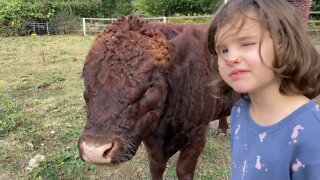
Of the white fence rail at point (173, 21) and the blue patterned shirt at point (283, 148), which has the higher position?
the blue patterned shirt at point (283, 148)

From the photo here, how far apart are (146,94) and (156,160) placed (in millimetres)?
910

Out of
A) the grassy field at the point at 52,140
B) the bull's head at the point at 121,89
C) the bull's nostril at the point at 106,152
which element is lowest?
the grassy field at the point at 52,140

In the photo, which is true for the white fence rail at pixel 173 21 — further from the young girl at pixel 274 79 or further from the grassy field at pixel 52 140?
the young girl at pixel 274 79

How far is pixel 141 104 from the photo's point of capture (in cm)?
253

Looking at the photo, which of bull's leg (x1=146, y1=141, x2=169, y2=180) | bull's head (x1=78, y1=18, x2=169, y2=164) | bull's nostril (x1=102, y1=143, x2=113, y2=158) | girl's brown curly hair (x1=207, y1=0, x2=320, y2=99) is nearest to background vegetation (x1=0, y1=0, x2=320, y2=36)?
bull's leg (x1=146, y1=141, x2=169, y2=180)

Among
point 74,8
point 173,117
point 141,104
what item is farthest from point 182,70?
point 74,8

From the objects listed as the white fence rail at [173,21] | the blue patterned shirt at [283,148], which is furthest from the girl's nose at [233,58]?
the white fence rail at [173,21]

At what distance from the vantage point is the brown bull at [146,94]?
2.35 metres

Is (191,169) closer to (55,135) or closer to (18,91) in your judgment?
(55,135)

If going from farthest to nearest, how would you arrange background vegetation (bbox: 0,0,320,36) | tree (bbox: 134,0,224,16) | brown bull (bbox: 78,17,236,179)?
tree (bbox: 134,0,224,16) < background vegetation (bbox: 0,0,320,36) < brown bull (bbox: 78,17,236,179)

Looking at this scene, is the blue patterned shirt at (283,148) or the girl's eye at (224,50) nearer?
the blue patterned shirt at (283,148)

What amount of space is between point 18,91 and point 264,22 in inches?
281

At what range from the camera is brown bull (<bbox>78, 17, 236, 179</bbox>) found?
2.35 m

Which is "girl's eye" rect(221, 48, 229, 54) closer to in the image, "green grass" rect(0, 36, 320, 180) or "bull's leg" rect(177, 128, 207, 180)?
"green grass" rect(0, 36, 320, 180)
